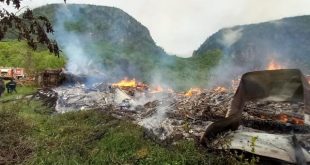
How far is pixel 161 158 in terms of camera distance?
845 cm

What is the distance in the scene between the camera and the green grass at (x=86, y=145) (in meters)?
8.58

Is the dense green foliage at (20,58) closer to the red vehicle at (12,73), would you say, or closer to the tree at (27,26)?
the red vehicle at (12,73)

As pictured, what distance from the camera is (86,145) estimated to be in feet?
33.7

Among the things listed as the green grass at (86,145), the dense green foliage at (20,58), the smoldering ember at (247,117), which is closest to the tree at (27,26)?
the green grass at (86,145)

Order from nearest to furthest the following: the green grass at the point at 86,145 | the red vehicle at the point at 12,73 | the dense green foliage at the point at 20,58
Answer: the green grass at the point at 86,145
the red vehicle at the point at 12,73
the dense green foliage at the point at 20,58

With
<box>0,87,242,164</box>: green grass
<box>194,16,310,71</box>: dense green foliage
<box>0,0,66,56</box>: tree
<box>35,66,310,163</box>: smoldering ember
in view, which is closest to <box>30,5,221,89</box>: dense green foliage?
<box>194,16,310,71</box>: dense green foliage

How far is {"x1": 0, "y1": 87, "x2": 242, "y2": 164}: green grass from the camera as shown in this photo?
8.58 m

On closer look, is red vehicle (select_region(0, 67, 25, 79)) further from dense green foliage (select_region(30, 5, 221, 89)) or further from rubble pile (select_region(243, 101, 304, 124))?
dense green foliage (select_region(30, 5, 221, 89))

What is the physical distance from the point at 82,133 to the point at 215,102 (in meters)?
4.98

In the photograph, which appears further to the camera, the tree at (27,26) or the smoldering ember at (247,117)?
the smoldering ember at (247,117)

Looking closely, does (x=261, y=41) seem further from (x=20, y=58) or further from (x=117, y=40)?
(x=20, y=58)

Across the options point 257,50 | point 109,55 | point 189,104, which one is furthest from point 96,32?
point 189,104

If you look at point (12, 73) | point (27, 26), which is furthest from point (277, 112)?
point (12, 73)

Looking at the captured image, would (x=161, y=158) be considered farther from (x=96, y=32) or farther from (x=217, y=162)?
(x=96, y=32)
